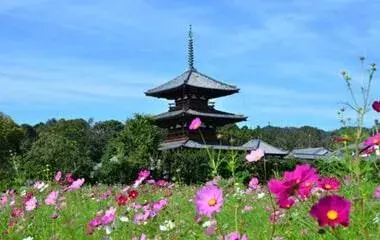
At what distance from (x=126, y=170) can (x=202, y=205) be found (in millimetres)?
20124

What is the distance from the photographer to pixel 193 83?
28.9m

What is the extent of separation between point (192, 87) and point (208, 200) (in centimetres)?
2689

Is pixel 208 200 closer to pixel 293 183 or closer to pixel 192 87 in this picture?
pixel 293 183

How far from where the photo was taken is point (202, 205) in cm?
164

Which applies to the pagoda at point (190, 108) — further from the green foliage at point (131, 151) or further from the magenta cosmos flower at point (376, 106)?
the magenta cosmos flower at point (376, 106)

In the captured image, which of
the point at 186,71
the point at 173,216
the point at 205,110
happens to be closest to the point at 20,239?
the point at 173,216

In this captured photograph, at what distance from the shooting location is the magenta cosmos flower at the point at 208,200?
1.61m

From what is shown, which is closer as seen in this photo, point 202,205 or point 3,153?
point 202,205

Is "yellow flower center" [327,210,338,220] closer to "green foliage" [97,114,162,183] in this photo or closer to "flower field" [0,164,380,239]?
"flower field" [0,164,380,239]

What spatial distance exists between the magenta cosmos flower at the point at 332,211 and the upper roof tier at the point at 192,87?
1058 inches

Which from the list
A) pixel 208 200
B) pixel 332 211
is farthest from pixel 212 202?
pixel 332 211

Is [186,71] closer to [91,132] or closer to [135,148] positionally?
[135,148]

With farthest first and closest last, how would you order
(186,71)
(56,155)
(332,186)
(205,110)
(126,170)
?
(186,71), (205,110), (56,155), (126,170), (332,186)

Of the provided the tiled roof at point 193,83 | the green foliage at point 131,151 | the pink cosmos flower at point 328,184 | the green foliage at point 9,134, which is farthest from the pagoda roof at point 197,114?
the pink cosmos flower at point 328,184
